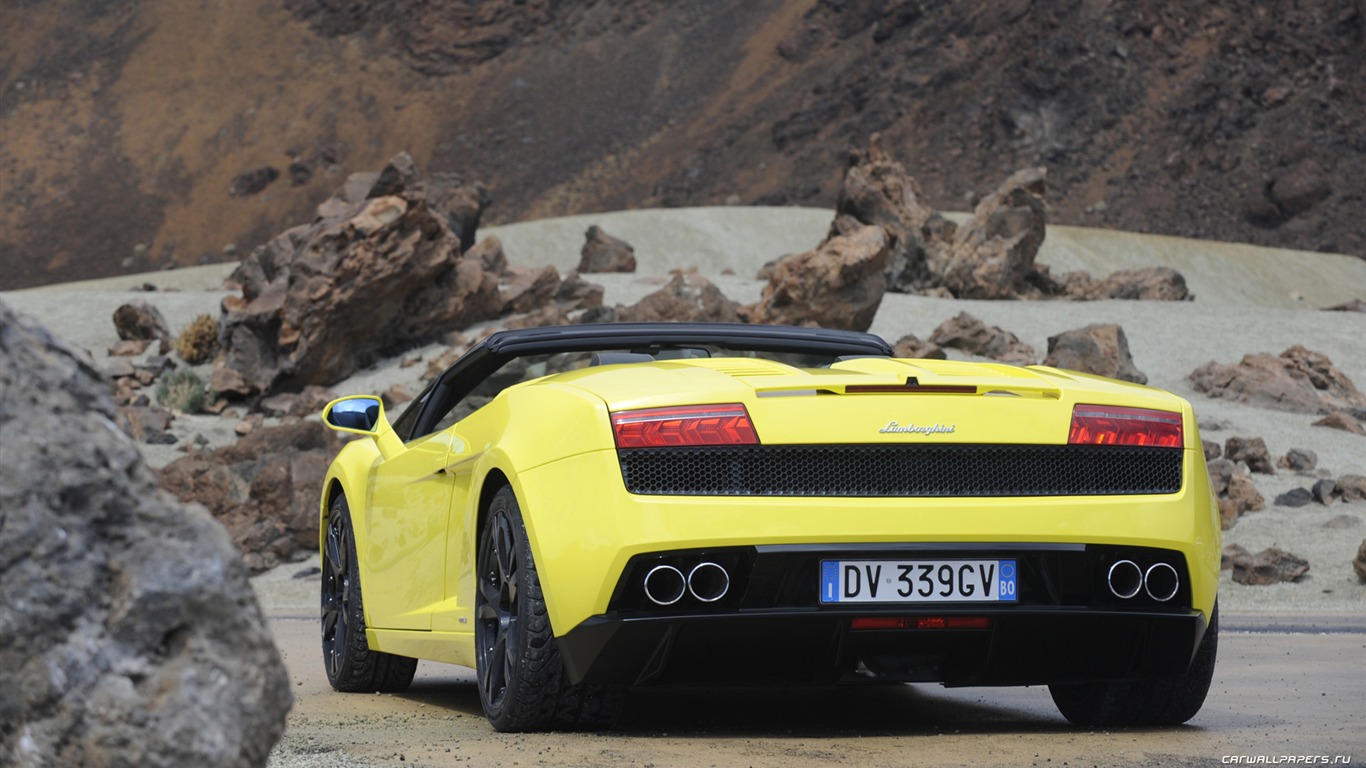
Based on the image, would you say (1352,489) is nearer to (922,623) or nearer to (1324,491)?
(1324,491)

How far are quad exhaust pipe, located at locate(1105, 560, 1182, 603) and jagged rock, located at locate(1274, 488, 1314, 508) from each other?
47.2ft

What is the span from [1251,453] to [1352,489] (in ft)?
5.76

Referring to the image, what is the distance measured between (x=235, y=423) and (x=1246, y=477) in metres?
14.1

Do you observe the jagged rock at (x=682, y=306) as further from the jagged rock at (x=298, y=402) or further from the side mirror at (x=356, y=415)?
the side mirror at (x=356, y=415)

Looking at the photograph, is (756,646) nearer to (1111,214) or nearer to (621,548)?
(621,548)

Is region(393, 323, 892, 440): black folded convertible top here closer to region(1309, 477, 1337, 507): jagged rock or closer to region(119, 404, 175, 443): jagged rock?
region(1309, 477, 1337, 507): jagged rock

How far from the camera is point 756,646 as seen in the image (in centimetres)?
475

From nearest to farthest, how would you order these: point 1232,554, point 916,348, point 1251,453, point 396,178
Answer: point 1232,554, point 1251,453, point 916,348, point 396,178

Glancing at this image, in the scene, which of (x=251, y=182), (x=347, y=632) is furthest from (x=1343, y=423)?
(x=251, y=182)

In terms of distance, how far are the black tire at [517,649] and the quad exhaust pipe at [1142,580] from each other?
1451 mm

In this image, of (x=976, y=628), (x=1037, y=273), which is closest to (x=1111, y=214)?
(x=1037, y=273)

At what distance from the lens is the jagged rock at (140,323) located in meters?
29.9

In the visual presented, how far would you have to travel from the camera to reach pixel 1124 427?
5.02 meters

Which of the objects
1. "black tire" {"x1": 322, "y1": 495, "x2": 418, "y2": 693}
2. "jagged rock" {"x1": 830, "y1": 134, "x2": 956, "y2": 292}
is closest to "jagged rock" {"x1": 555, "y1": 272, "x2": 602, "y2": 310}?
"jagged rock" {"x1": 830, "y1": 134, "x2": 956, "y2": 292}
